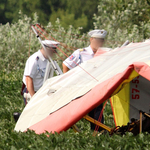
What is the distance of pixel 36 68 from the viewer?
6.45 metres

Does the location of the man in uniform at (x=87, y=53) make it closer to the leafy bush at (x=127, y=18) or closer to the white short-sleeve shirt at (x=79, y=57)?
the white short-sleeve shirt at (x=79, y=57)

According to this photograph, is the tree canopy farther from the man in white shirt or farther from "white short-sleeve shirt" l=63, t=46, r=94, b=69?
the man in white shirt

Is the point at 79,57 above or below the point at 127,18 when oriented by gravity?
above

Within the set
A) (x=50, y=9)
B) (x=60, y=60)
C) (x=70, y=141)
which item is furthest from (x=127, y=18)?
(x=50, y=9)

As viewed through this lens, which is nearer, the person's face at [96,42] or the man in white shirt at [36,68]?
the man in white shirt at [36,68]

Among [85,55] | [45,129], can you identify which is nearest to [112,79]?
[45,129]

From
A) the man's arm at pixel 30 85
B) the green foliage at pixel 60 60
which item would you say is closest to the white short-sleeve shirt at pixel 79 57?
the man's arm at pixel 30 85

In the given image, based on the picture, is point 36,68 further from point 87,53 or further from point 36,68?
point 87,53

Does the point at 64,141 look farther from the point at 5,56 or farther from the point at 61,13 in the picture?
the point at 61,13

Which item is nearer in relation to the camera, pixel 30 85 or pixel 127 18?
pixel 30 85

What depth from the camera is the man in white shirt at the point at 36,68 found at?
20.9 feet

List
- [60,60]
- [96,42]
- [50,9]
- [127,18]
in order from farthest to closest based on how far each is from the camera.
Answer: [50,9]
[127,18]
[60,60]
[96,42]

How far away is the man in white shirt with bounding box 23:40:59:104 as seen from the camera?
20.9 ft

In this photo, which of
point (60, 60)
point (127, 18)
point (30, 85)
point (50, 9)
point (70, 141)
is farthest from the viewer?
point (50, 9)
